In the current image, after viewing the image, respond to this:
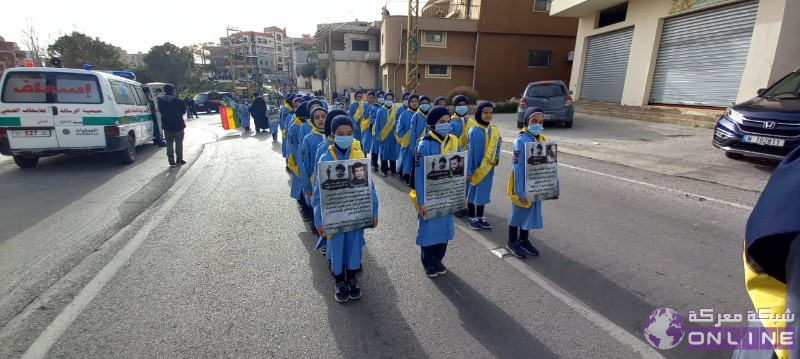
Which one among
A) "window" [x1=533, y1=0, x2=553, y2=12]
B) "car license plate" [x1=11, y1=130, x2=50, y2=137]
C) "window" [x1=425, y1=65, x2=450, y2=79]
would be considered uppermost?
"window" [x1=533, y1=0, x2=553, y2=12]

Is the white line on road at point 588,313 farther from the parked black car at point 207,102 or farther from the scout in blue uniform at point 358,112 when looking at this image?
the parked black car at point 207,102

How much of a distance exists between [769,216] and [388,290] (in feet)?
8.79

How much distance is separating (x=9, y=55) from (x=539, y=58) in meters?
56.1

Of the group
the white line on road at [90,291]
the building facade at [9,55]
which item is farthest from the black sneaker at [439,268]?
the building facade at [9,55]

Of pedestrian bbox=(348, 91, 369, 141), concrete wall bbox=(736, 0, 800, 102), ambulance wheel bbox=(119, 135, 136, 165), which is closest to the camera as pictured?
ambulance wheel bbox=(119, 135, 136, 165)

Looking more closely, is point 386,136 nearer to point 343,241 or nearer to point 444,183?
point 444,183

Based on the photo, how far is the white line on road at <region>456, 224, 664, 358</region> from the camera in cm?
255

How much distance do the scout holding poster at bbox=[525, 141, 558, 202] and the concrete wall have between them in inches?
427

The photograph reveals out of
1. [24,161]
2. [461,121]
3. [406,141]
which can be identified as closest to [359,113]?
[406,141]

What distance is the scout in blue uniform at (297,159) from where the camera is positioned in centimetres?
509

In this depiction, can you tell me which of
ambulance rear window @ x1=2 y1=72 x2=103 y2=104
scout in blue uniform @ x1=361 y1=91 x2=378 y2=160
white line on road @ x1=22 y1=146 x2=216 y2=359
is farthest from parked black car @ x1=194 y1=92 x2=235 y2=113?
white line on road @ x1=22 y1=146 x2=216 y2=359

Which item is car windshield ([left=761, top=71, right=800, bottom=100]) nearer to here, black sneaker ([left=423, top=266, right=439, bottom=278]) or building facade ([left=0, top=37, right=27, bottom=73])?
black sneaker ([left=423, top=266, right=439, bottom=278])

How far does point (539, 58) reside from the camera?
27.1 m

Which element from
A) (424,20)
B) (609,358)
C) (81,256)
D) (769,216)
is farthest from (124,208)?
(424,20)
